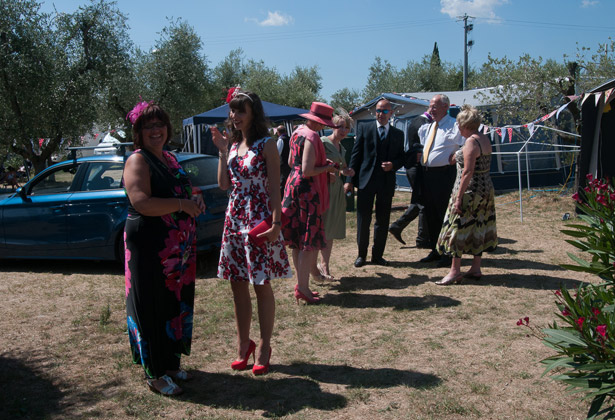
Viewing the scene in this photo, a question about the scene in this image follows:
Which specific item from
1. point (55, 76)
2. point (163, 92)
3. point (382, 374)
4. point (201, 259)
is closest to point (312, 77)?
point (163, 92)

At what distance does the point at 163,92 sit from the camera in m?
24.8

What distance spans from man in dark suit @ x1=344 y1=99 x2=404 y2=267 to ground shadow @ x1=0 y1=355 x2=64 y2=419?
12.6 ft

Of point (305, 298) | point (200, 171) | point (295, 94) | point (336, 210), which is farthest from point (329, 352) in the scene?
point (295, 94)

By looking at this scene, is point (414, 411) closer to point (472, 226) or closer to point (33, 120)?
point (472, 226)

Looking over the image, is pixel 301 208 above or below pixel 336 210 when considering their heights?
above

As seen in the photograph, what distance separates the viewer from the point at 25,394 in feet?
11.1

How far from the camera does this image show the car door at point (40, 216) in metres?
6.60

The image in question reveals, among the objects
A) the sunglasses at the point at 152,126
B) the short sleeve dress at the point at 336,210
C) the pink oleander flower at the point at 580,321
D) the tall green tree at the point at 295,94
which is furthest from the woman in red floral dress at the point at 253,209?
the tall green tree at the point at 295,94

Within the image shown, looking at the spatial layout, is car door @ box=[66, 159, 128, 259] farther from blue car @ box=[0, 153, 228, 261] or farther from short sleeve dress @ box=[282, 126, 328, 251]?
short sleeve dress @ box=[282, 126, 328, 251]

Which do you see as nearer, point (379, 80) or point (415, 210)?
point (415, 210)

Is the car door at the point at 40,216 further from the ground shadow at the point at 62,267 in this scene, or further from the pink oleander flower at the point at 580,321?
the pink oleander flower at the point at 580,321

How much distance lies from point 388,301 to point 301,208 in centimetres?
127

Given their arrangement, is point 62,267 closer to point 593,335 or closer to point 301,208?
point 301,208

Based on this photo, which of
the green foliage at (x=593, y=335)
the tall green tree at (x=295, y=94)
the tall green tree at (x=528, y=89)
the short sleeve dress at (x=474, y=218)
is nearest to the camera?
the green foliage at (x=593, y=335)
